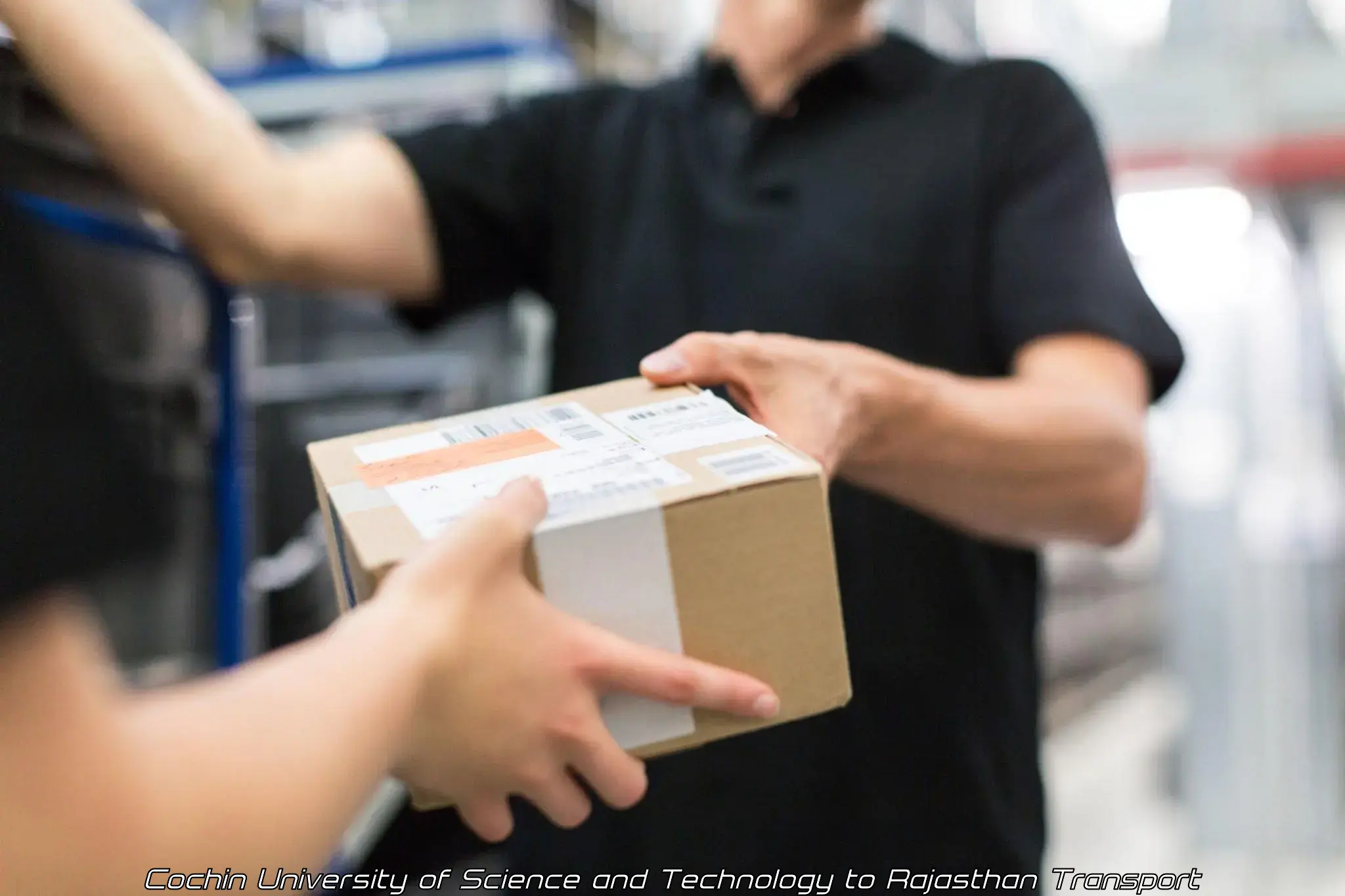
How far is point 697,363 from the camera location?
2.49ft

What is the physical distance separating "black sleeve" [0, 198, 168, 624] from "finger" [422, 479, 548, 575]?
16 centimetres

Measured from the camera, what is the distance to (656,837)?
98cm

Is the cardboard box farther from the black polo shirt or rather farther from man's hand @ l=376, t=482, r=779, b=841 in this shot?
the black polo shirt

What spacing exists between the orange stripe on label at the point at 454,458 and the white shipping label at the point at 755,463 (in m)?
0.12

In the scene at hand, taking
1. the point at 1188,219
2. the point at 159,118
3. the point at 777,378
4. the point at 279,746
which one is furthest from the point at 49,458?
the point at 1188,219

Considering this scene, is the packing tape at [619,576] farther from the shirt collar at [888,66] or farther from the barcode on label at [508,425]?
the shirt collar at [888,66]

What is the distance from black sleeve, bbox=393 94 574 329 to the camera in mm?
1114

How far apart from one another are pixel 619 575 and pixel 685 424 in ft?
0.46

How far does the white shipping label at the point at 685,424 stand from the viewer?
672 millimetres

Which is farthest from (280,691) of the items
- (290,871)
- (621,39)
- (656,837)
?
(621,39)

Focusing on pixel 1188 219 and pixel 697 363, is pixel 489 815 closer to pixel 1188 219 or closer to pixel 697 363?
pixel 697 363

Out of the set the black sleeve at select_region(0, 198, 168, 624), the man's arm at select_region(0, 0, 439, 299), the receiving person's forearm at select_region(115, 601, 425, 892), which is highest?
the man's arm at select_region(0, 0, 439, 299)

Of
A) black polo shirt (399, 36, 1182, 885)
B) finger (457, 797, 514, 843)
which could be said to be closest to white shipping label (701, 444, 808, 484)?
finger (457, 797, 514, 843)

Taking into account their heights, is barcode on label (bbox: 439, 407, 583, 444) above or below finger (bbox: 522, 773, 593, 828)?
above
